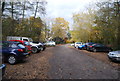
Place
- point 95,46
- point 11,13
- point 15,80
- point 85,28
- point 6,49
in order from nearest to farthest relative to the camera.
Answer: point 15,80 < point 6,49 < point 95,46 < point 11,13 < point 85,28

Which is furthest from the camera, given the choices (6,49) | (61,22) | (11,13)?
(61,22)

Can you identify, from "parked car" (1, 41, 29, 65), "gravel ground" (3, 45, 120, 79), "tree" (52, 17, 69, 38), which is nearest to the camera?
"gravel ground" (3, 45, 120, 79)

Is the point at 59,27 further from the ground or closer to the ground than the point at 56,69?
further from the ground

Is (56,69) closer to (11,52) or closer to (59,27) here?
(11,52)

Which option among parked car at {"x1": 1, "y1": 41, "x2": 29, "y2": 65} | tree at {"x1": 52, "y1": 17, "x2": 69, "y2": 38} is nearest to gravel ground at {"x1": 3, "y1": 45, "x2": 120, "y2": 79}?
parked car at {"x1": 1, "y1": 41, "x2": 29, "y2": 65}

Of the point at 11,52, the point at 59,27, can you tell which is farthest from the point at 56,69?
the point at 59,27

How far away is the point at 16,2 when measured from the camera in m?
20.1

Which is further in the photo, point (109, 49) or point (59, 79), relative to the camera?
point (109, 49)

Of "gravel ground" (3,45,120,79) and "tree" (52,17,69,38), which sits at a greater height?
"tree" (52,17,69,38)

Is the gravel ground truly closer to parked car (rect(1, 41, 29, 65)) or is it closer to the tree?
parked car (rect(1, 41, 29, 65))

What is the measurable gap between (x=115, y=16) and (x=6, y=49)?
11916 mm

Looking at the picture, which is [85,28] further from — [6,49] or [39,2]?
[6,49]

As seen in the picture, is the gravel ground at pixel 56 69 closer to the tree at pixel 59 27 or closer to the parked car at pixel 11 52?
the parked car at pixel 11 52

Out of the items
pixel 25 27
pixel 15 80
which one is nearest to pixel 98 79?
pixel 15 80
